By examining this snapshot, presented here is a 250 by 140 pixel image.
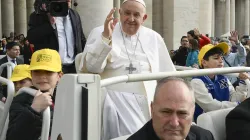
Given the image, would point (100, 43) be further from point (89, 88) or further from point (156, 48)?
point (89, 88)

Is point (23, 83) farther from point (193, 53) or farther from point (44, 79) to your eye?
point (193, 53)

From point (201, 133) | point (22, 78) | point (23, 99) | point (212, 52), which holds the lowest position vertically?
point (201, 133)

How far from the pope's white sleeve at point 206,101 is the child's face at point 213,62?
2.27ft

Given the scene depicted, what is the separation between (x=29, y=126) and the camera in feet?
11.4

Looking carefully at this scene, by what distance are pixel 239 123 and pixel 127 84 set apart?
119cm

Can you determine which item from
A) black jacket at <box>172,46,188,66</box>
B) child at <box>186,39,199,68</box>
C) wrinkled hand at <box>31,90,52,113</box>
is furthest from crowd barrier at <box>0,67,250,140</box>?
black jacket at <box>172,46,188,66</box>

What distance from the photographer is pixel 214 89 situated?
5.45 metres

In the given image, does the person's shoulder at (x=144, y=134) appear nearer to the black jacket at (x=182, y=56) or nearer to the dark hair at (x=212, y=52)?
the dark hair at (x=212, y=52)

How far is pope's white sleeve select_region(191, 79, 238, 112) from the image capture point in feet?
16.3

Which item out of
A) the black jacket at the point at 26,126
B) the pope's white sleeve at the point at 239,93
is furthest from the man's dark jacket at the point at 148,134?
the pope's white sleeve at the point at 239,93

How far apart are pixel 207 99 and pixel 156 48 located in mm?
784

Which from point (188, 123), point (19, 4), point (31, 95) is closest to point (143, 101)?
point (31, 95)

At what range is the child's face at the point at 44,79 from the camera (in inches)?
165

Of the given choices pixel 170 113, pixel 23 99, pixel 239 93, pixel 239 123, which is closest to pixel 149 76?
pixel 170 113
